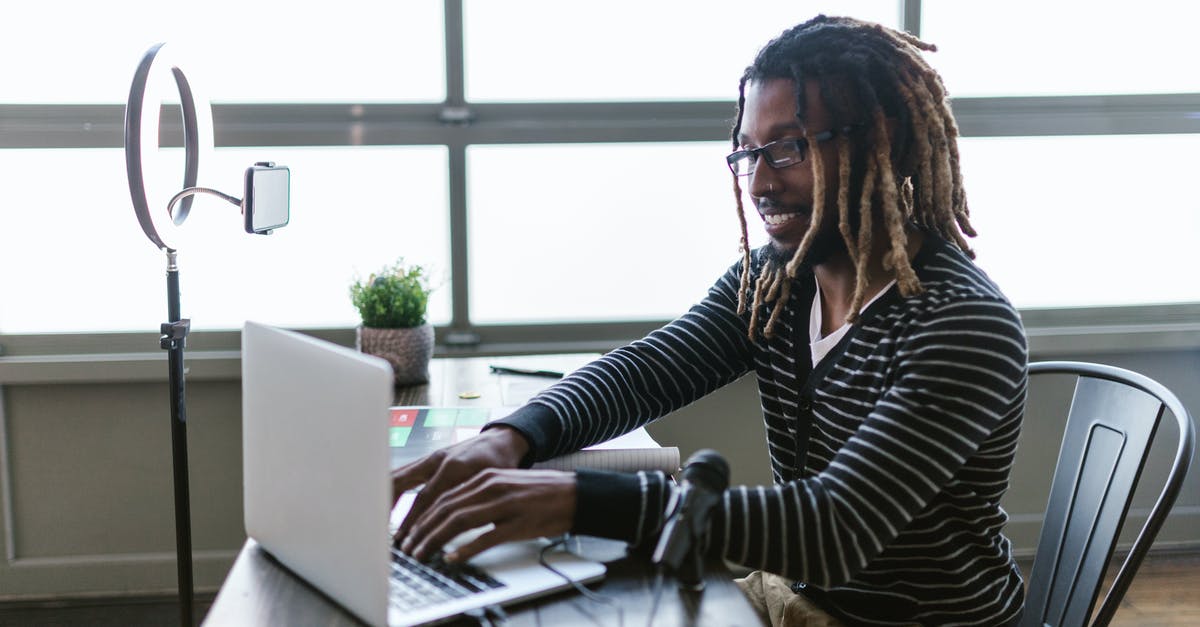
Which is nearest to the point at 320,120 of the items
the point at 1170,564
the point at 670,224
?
the point at 670,224

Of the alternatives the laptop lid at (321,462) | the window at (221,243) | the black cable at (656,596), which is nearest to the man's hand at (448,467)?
the laptop lid at (321,462)

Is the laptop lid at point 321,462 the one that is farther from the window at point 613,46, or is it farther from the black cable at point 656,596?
the window at point 613,46

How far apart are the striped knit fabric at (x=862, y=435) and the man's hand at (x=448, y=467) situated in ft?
0.19

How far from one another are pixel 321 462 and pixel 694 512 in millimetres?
339

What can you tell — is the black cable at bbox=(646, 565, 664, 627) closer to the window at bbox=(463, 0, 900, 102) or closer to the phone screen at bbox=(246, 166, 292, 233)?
the phone screen at bbox=(246, 166, 292, 233)

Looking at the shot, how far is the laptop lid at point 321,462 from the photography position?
2.89 ft

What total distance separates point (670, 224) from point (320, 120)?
872 mm

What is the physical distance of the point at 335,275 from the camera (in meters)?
2.54

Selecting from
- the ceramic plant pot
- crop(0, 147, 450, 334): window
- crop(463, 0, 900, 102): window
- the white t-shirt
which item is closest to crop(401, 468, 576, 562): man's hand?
the white t-shirt

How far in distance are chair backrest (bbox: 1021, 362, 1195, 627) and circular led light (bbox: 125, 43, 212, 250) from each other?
1296mm

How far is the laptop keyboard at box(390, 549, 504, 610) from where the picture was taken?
99 centimetres

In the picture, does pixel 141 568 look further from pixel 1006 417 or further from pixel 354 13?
pixel 1006 417

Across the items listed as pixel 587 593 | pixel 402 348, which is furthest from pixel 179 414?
pixel 587 593

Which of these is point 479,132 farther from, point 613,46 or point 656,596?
point 656,596
